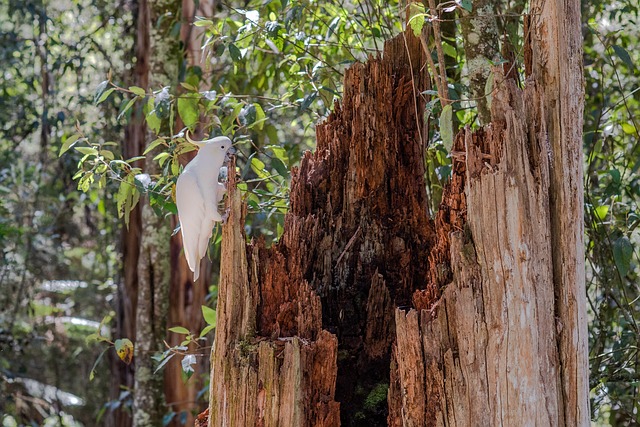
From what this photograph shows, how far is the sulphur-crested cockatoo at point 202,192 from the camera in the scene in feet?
7.90

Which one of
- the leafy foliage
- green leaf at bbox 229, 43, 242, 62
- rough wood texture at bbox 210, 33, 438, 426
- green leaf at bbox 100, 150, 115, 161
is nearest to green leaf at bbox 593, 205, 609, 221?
the leafy foliage

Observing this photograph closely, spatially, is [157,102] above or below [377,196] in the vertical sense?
above

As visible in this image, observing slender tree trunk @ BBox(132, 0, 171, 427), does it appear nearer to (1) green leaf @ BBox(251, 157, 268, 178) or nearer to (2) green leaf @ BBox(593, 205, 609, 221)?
(1) green leaf @ BBox(251, 157, 268, 178)

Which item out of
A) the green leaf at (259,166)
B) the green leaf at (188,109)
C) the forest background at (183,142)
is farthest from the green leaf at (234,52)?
the green leaf at (259,166)

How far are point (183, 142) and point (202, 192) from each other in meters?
0.72

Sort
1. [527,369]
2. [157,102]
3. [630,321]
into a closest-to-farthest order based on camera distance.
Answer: [527,369], [157,102], [630,321]

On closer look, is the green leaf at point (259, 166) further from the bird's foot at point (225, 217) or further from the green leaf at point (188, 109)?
the bird's foot at point (225, 217)

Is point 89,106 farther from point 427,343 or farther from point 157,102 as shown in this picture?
point 427,343

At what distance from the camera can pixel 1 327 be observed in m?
6.55

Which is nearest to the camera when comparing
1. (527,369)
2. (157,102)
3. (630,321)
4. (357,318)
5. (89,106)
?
(527,369)

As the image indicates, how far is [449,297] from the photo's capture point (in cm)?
211

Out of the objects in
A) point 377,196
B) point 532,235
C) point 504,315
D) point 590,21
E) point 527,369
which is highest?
point 590,21

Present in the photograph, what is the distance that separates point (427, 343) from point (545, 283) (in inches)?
14.3

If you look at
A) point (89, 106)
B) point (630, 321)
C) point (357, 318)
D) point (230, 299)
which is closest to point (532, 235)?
point (357, 318)
